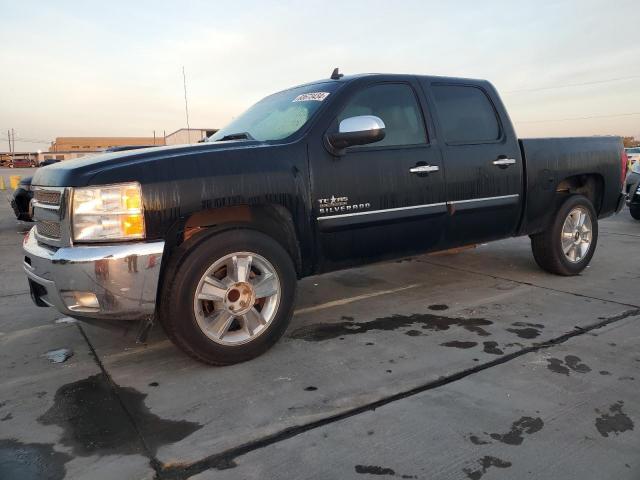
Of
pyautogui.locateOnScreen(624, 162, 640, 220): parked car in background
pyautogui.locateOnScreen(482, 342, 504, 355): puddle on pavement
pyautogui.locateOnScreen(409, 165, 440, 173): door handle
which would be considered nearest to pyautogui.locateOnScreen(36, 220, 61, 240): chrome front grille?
pyautogui.locateOnScreen(409, 165, 440, 173): door handle

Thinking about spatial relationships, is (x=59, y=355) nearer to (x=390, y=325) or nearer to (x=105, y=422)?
(x=105, y=422)

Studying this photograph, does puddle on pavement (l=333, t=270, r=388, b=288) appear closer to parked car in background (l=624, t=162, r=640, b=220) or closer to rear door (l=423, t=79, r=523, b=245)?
rear door (l=423, t=79, r=523, b=245)

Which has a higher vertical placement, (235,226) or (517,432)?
(235,226)

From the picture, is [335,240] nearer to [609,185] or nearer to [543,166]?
[543,166]

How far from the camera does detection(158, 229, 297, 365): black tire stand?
2982 mm

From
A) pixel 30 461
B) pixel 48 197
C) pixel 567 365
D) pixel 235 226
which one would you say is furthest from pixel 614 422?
pixel 48 197

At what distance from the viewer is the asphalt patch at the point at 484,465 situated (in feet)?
6.89

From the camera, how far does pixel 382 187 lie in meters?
3.77

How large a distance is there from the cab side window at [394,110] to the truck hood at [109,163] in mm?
927

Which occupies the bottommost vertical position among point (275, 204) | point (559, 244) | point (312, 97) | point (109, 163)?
point (559, 244)

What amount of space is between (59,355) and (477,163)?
3.52 meters

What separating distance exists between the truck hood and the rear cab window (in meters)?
1.73

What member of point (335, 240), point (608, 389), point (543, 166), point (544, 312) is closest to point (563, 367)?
point (608, 389)

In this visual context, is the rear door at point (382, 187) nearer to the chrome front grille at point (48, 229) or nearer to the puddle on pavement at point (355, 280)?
the puddle on pavement at point (355, 280)
